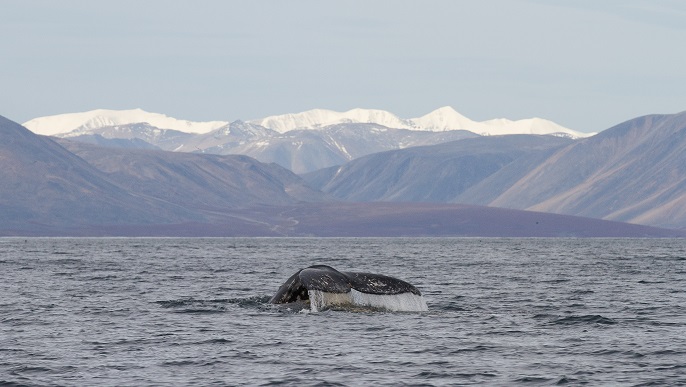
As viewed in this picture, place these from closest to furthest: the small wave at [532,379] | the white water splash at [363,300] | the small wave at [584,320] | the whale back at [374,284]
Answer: the small wave at [532,379] < the small wave at [584,320] < the whale back at [374,284] < the white water splash at [363,300]

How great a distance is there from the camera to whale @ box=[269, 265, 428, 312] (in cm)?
3491

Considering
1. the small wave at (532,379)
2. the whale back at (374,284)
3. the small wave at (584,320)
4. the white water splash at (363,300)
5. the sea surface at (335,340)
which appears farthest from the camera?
the white water splash at (363,300)

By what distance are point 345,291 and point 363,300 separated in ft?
3.91

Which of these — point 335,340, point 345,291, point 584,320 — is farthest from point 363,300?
point 584,320

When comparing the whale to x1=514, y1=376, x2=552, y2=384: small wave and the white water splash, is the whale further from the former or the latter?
x1=514, y1=376, x2=552, y2=384: small wave

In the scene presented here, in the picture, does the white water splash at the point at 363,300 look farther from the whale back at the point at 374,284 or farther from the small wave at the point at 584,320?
the small wave at the point at 584,320

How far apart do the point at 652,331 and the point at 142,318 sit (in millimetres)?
14946

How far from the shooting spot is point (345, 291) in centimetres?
3506

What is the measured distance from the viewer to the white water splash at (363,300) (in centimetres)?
3550

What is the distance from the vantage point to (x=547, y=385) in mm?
23422

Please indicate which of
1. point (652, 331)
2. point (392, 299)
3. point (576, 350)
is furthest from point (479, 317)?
point (576, 350)

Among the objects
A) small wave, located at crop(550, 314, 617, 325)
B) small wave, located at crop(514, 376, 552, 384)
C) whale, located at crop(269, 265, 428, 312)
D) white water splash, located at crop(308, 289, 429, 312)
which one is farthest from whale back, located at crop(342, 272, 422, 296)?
small wave, located at crop(514, 376, 552, 384)

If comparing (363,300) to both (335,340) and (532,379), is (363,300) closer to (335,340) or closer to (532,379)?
(335,340)

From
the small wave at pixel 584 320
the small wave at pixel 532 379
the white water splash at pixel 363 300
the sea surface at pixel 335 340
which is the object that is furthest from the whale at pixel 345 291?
the small wave at pixel 532 379
